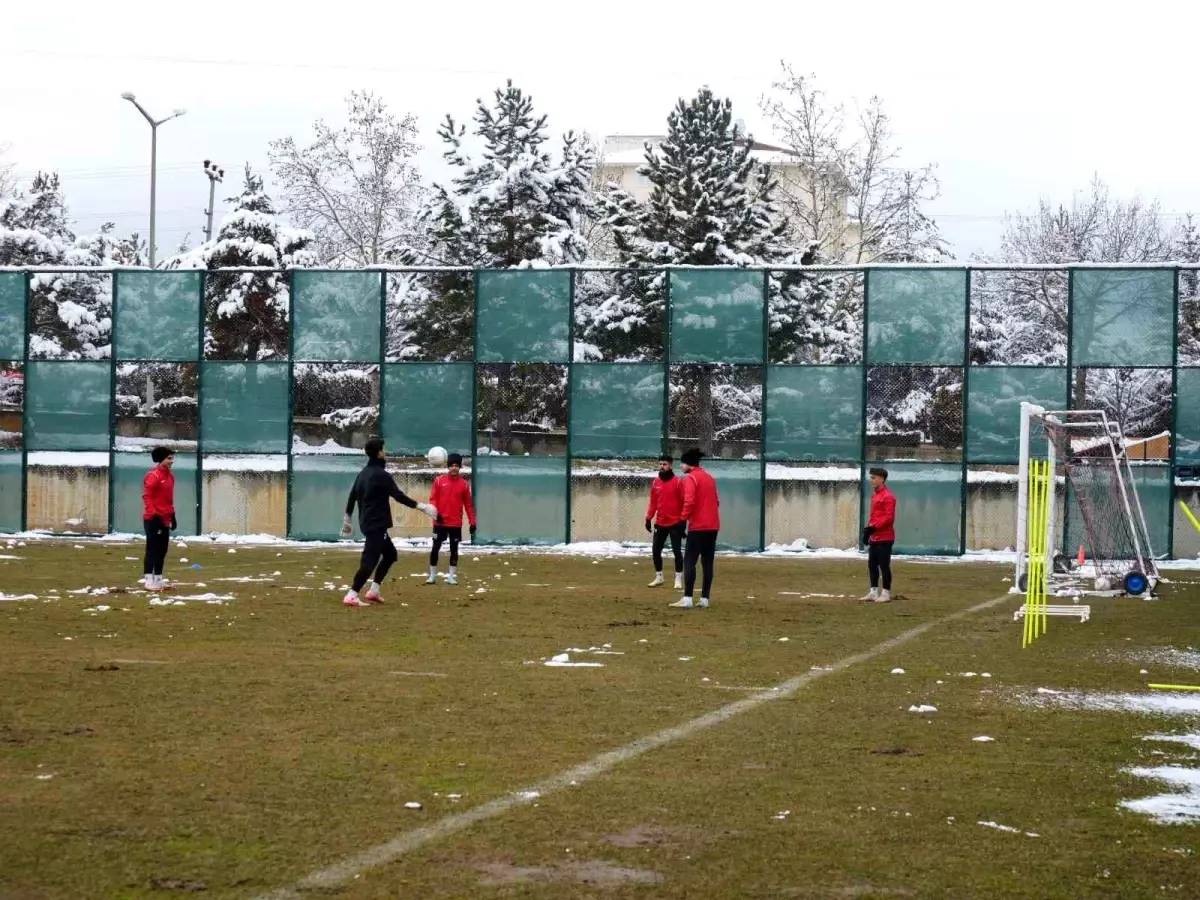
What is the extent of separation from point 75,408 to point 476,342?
815 cm

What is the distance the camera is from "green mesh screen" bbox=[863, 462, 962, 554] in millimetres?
28141

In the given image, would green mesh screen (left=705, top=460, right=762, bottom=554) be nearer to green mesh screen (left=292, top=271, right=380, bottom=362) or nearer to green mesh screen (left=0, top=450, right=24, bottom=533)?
green mesh screen (left=292, top=271, right=380, bottom=362)

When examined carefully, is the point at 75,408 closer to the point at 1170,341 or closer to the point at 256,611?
the point at 256,611

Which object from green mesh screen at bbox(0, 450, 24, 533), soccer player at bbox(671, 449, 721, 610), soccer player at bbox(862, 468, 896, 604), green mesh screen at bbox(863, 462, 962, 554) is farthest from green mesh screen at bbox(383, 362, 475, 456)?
soccer player at bbox(671, 449, 721, 610)

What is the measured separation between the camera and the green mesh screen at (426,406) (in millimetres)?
30141

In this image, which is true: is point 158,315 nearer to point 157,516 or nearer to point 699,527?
point 157,516

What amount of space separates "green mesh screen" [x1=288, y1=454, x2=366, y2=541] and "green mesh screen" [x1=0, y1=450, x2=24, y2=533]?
18.5ft

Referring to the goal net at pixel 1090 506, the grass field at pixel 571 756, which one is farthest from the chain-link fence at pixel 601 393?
the grass field at pixel 571 756

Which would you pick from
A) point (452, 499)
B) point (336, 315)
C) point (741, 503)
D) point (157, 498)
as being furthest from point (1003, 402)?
point (157, 498)

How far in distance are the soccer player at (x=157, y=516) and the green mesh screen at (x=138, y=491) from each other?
1136 centimetres

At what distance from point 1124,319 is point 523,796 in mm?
22610

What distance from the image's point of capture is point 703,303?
29.5m

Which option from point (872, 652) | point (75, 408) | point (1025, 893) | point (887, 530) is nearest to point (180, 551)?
point (75, 408)

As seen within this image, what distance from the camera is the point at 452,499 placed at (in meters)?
21.3
